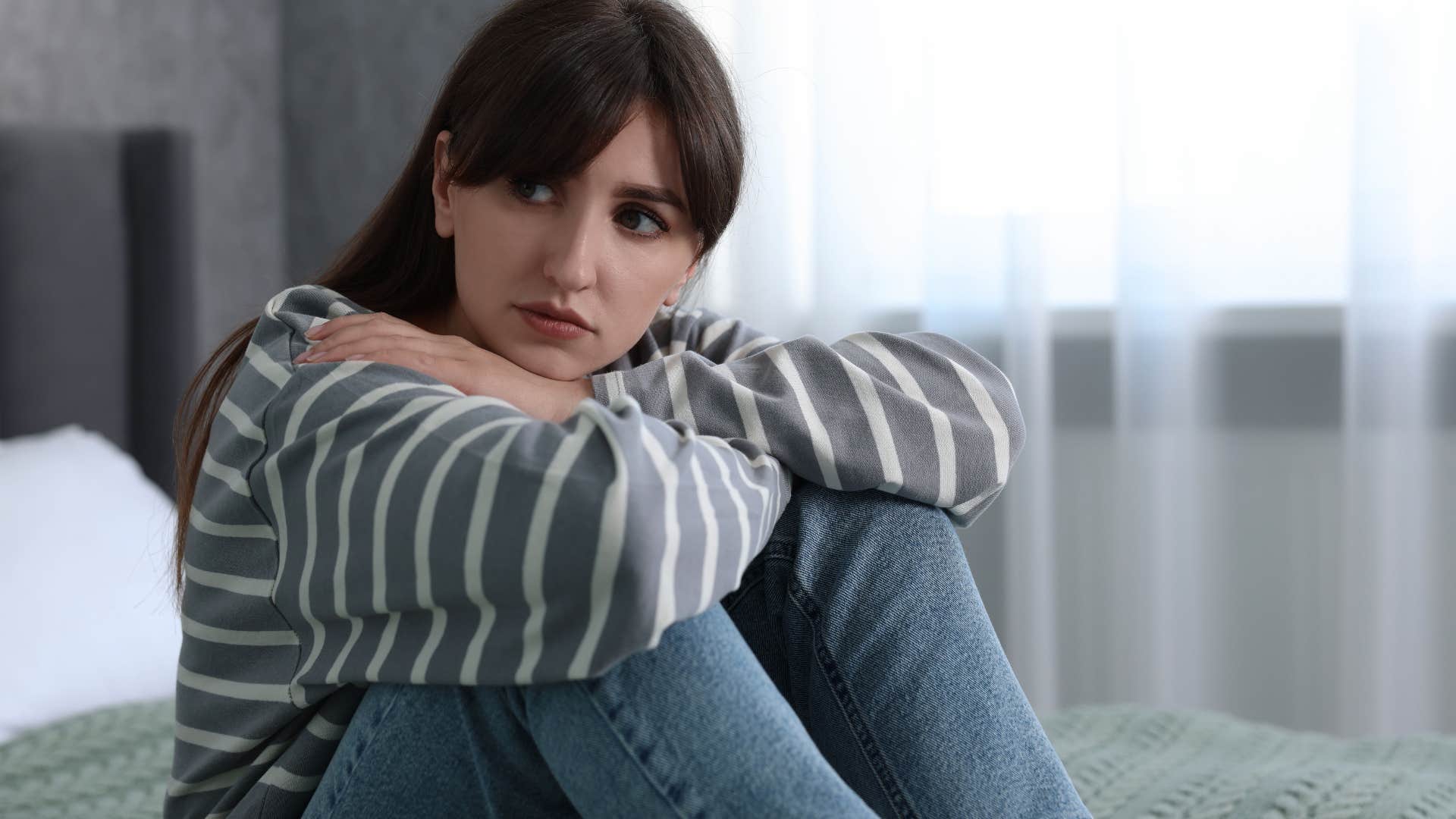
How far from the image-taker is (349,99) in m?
2.42

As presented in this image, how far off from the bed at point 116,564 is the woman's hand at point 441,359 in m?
0.54

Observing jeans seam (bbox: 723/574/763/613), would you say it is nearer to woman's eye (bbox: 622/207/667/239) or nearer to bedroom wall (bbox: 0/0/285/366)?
woman's eye (bbox: 622/207/667/239)

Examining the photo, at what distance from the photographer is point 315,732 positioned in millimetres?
809

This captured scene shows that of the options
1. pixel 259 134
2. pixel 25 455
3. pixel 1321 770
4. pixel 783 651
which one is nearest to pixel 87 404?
pixel 25 455

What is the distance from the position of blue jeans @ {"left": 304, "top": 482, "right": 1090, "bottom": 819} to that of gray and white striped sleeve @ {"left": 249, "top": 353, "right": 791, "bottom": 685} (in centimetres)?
3

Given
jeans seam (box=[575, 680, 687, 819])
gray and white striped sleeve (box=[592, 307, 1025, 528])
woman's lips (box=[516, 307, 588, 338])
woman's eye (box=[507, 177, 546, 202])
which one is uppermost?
woman's eye (box=[507, 177, 546, 202])

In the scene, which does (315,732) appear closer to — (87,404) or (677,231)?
(677,231)

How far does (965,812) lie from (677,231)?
46 cm

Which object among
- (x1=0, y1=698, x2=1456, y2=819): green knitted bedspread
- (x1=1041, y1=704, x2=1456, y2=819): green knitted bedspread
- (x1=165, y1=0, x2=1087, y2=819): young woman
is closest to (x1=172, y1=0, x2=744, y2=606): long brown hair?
(x1=165, y1=0, x2=1087, y2=819): young woman

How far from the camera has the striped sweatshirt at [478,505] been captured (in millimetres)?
645

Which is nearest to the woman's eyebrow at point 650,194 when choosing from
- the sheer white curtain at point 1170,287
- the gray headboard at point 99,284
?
the sheer white curtain at point 1170,287

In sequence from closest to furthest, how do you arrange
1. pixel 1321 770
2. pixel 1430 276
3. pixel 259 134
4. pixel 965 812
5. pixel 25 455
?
pixel 965 812 → pixel 1321 770 → pixel 25 455 → pixel 1430 276 → pixel 259 134

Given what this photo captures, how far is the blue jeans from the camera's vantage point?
2.13 ft

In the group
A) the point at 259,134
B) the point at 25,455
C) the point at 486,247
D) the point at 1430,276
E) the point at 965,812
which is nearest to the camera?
the point at 965,812
